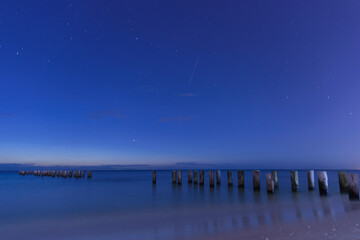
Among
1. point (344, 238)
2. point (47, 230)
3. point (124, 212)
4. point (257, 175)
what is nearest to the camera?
point (344, 238)

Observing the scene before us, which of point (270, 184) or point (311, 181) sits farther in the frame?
point (311, 181)

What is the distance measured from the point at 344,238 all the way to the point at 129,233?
4410 millimetres

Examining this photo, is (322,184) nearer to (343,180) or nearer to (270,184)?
(343,180)

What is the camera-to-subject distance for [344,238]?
4.74m

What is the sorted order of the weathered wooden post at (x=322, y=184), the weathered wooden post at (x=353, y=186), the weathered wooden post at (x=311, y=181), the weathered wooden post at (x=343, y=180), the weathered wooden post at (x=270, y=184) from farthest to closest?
the weathered wooden post at (x=311, y=181) → the weathered wooden post at (x=270, y=184) → the weathered wooden post at (x=322, y=184) → the weathered wooden post at (x=343, y=180) → the weathered wooden post at (x=353, y=186)

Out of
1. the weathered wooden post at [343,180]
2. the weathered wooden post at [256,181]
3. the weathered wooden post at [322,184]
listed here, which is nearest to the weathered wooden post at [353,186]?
the weathered wooden post at [343,180]

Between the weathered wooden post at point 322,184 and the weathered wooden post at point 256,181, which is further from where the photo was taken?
the weathered wooden post at point 256,181

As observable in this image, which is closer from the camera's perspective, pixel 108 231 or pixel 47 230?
pixel 108 231

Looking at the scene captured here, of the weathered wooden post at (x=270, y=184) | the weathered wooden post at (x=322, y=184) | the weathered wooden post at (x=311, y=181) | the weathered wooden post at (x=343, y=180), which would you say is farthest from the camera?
the weathered wooden post at (x=311, y=181)

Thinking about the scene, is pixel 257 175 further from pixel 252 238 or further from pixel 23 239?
pixel 23 239

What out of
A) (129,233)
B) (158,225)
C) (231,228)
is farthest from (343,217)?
(129,233)

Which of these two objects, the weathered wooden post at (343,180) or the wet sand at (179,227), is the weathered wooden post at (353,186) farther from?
the wet sand at (179,227)

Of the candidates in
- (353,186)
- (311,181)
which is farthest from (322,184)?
(353,186)

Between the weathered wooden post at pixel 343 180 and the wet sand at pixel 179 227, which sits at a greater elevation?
the weathered wooden post at pixel 343 180
